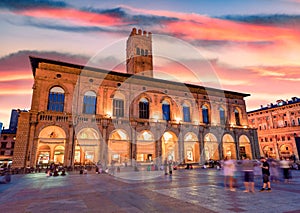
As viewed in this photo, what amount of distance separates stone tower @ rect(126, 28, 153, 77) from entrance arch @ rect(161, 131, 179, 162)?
16.5m

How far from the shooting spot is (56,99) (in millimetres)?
26703

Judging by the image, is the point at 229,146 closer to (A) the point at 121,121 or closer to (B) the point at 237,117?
(B) the point at 237,117

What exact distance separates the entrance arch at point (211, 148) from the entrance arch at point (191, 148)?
7.06 feet

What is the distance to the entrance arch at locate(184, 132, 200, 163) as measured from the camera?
112 feet

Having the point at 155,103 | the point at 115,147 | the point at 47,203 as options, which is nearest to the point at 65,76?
the point at 115,147

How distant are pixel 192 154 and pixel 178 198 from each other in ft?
94.5

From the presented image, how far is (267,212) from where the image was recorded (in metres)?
5.73

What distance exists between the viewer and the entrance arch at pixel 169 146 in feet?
107

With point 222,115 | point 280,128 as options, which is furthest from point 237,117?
point 280,128

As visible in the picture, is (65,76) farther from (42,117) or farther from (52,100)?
(42,117)

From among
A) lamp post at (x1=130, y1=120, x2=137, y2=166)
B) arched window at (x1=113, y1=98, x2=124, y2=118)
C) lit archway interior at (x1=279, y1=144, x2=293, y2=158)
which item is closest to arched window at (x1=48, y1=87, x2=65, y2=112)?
arched window at (x1=113, y1=98, x2=124, y2=118)

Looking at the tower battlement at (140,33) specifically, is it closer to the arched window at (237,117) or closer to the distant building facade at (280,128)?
the arched window at (237,117)

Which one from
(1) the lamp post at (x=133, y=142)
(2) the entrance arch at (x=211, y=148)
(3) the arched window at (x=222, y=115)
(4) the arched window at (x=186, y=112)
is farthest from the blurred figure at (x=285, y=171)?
(3) the arched window at (x=222, y=115)

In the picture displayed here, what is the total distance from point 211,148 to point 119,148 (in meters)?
18.7
